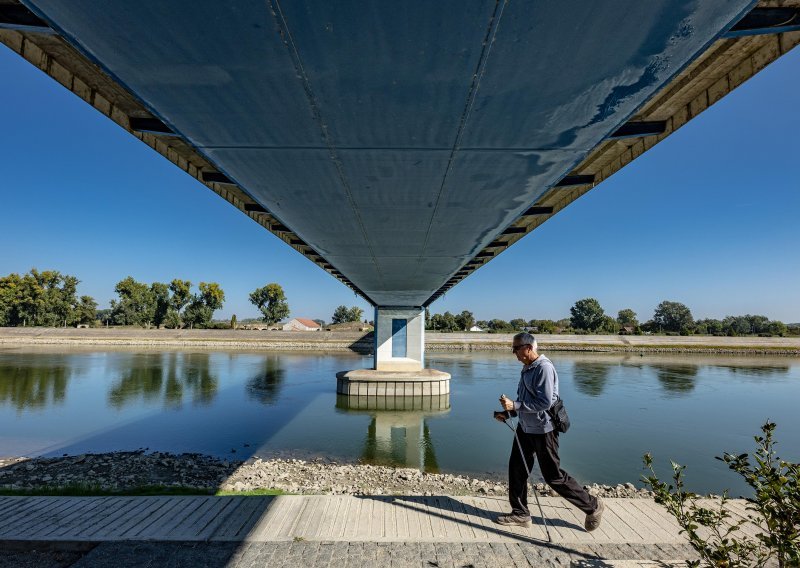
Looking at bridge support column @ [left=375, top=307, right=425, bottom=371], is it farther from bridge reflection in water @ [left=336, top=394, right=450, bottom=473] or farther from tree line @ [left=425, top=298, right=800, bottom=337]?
tree line @ [left=425, top=298, right=800, bottom=337]

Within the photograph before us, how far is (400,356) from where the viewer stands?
2439 centimetres

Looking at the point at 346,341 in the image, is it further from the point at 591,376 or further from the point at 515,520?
the point at 515,520

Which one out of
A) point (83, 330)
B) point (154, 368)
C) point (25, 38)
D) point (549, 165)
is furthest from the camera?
point (83, 330)

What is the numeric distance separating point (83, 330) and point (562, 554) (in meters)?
71.6

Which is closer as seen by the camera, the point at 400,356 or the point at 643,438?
the point at 643,438

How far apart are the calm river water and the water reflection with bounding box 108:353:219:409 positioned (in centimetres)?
11

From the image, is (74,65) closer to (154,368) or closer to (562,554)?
(562,554)

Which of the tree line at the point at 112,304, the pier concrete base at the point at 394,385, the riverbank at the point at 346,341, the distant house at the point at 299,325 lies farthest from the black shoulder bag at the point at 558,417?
the distant house at the point at 299,325

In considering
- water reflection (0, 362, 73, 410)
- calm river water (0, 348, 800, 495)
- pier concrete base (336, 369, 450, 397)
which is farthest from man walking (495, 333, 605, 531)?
water reflection (0, 362, 73, 410)

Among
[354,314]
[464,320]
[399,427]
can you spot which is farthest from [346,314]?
[399,427]

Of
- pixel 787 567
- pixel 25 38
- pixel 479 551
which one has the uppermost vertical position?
pixel 25 38

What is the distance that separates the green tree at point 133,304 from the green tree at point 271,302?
802 inches

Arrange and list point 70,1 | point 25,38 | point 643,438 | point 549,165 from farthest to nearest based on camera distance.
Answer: point 643,438 < point 549,165 < point 25,38 < point 70,1

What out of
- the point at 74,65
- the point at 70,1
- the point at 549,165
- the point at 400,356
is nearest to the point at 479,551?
the point at 549,165
